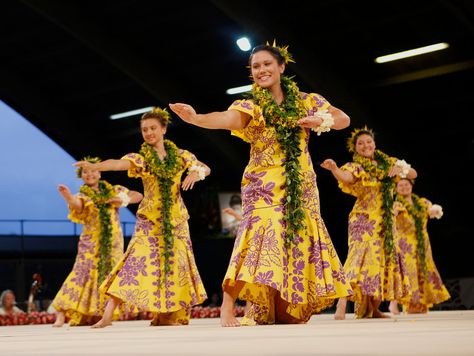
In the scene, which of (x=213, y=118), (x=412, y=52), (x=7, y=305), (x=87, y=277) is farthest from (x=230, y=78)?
(x=213, y=118)

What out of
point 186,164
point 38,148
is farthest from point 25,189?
point 186,164

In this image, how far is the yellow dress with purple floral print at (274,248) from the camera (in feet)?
13.1

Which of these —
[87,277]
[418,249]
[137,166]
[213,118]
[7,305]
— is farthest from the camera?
[7,305]

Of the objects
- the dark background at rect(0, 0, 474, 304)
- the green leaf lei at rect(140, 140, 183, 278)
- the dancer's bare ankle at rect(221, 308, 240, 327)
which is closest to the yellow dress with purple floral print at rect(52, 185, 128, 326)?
the green leaf lei at rect(140, 140, 183, 278)

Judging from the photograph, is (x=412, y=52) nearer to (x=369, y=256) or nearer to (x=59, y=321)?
(x=369, y=256)

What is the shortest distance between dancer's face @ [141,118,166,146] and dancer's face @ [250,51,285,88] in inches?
60.9

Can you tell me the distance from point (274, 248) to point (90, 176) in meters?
3.59

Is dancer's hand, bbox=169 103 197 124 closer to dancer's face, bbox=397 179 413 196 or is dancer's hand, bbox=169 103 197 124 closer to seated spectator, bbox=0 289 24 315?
dancer's face, bbox=397 179 413 196

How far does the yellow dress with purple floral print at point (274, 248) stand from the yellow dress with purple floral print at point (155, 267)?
1331 millimetres

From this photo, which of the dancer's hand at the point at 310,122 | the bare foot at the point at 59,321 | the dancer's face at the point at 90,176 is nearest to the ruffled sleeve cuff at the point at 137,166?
the dancer's hand at the point at 310,122

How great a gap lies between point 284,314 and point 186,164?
1804mm

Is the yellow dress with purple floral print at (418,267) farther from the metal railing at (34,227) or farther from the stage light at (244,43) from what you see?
the metal railing at (34,227)

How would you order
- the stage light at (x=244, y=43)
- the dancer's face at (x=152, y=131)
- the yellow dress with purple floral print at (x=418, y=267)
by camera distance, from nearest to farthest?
1. the dancer's face at (x=152, y=131)
2. the yellow dress with purple floral print at (x=418, y=267)
3. the stage light at (x=244, y=43)

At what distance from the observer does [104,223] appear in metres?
7.23
